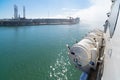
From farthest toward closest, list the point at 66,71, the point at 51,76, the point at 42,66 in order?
the point at 42,66, the point at 66,71, the point at 51,76

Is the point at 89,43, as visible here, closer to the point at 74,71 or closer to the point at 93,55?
the point at 93,55

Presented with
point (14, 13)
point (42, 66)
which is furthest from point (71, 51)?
point (14, 13)

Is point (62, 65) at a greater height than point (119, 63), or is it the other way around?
point (119, 63)

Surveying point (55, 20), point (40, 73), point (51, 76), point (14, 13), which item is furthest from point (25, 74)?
point (55, 20)

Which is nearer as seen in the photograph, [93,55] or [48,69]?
[93,55]

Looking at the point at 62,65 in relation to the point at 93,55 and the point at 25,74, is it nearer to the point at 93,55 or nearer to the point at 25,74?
the point at 25,74

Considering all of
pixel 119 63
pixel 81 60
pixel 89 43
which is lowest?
pixel 81 60

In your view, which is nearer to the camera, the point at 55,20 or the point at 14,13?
the point at 14,13

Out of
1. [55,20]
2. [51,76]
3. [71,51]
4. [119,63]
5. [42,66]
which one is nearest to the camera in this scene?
[119,63]

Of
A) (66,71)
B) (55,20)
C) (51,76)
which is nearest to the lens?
(51,76)
